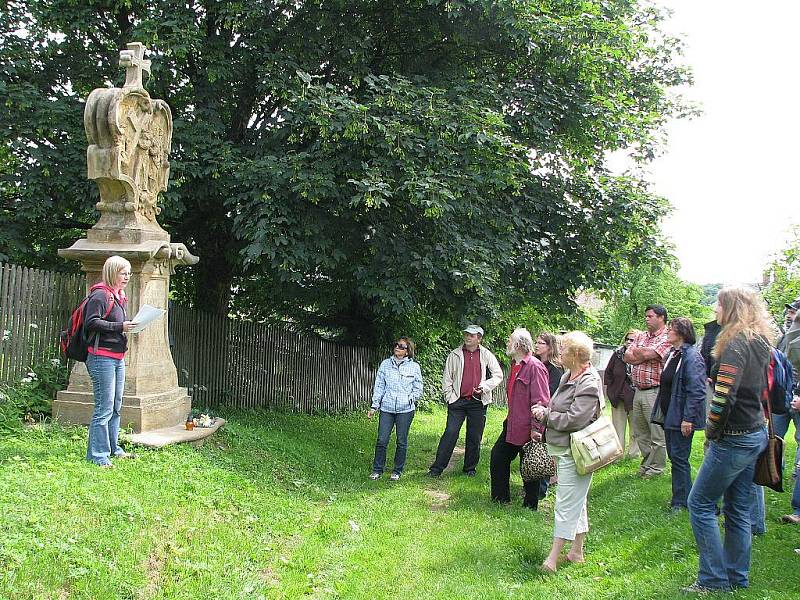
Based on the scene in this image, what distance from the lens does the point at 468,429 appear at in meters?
9.41

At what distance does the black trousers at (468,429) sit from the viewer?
30.4ft

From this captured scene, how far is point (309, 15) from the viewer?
1163 centimetres

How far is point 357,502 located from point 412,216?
4803mm

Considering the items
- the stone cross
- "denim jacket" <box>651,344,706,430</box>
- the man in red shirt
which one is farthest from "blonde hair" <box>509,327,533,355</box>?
the stone cross

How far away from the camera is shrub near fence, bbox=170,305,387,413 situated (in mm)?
11805

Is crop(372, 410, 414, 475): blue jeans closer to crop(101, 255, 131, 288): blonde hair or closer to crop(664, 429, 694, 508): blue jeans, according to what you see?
crop(664, 429, 694, 508): blue jeans

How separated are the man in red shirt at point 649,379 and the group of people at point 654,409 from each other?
0.05 ft

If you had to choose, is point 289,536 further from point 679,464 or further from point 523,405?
point 679,464

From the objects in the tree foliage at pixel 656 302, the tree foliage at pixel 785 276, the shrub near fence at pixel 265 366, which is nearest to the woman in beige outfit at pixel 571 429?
the shrub near fence at pixel 265 366

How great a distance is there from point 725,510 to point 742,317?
134 centimetres

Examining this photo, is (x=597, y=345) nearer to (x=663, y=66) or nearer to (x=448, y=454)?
(x=663, y=66)


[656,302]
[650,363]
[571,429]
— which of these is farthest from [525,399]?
[656,302]

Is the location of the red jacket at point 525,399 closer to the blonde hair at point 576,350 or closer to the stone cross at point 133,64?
the blonde hair at point 576,350

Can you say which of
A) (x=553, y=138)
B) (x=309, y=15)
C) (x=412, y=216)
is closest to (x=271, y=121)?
(x=309, y=15)
